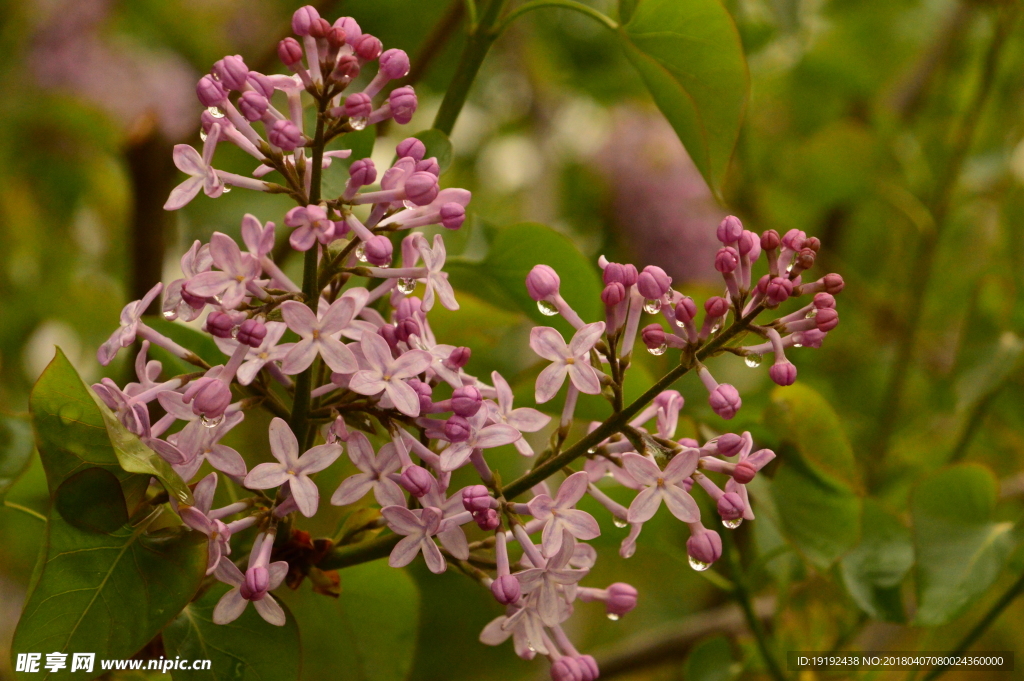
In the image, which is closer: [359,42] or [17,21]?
[359,42]

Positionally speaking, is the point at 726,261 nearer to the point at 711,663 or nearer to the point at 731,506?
the point at 731,506

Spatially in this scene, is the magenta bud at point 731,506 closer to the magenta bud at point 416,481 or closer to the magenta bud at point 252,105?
the magenta bud at point 416,481

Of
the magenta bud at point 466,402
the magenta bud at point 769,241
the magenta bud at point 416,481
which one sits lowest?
the magenta bud at point 416,481

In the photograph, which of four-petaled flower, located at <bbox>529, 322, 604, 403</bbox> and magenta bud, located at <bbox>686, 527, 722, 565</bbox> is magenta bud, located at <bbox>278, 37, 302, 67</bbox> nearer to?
four-petaled flower, located at <bbox>529, 322, 604, 403</bbox>

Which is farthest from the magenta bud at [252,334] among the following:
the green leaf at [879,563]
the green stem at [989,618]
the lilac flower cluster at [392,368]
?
the green stem at [989,618]

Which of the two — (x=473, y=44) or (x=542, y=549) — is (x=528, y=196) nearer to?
(x=473, y=44)

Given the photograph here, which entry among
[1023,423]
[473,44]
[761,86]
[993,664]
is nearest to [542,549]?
[473,44]
